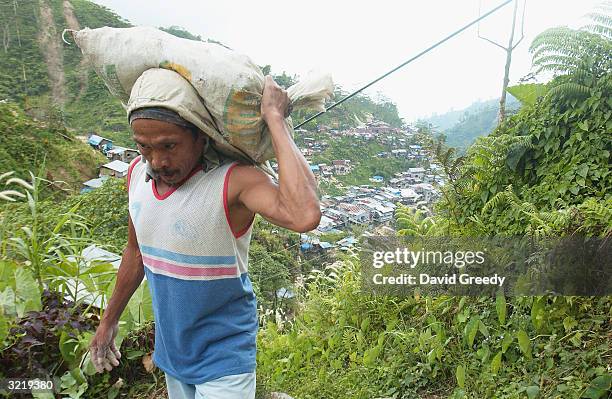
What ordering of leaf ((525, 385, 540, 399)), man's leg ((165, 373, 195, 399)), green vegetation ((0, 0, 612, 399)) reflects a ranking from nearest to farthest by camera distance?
man's leg ((165, 373, 195, 399))
leaf ((525, 385, 540, 399))
green vegetation ((0, 0, 612, 399))

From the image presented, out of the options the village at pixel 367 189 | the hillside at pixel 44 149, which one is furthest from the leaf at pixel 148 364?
the hillside at pixel 44 149

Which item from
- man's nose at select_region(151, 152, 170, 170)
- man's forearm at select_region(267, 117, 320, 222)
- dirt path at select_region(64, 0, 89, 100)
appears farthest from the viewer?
dirt path at select_region(64, 0, 89, 100)

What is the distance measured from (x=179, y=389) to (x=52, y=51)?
4862cm

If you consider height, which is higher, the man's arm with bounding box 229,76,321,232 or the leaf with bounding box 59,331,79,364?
the man's arm with bounding box 229,76,321,232

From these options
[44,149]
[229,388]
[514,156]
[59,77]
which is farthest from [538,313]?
[59,77]

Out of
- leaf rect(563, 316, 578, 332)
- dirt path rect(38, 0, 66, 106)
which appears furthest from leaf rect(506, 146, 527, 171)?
dirt path rect(38, 0, 66, 106)

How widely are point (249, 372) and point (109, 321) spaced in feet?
2.18

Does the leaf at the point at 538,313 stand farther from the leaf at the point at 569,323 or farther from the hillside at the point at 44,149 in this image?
the hillside at the point at 44,149

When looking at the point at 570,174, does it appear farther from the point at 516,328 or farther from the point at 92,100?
the point at 92,100

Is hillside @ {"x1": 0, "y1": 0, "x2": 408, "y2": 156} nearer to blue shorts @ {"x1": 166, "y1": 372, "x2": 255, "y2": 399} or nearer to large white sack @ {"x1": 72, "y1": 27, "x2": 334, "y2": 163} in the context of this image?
large white sack @ {"x1": 72, "y1": 27, "x2": 334, "y2": 163}

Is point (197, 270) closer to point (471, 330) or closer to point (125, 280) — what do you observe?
point (125, 280)

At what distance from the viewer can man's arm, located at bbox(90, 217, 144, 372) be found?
5.66 feet

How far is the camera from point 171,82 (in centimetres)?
129

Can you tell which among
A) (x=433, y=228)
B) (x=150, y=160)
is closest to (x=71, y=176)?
(x=433, y=228)
